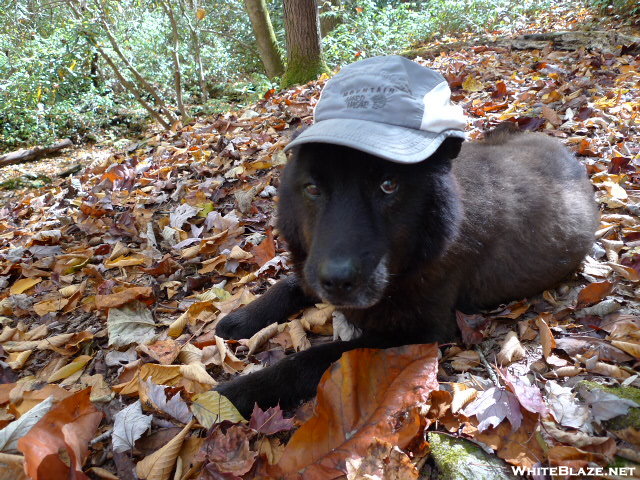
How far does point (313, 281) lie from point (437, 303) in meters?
0.84

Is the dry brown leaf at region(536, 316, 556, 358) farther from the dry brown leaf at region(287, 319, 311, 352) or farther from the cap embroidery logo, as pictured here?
the cap embroidery logo

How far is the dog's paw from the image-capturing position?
9.57ft

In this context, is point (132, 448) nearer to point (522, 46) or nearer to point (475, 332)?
point (475, 332)

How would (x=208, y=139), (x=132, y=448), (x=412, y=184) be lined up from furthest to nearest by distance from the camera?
(x=208, y=139)
(x=412, y=184)
(x=132, y=448)

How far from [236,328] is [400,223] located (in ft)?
4.39

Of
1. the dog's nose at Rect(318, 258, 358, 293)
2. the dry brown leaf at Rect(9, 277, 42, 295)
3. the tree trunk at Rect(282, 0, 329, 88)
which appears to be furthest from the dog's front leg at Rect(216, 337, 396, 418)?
the tree trunk at Rect(282, 0, 329, 88)

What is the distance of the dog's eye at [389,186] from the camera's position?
222 cm

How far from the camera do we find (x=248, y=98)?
11.0 metres

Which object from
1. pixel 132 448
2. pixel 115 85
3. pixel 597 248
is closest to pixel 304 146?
pixel 132 448

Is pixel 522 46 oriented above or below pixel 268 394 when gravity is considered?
above

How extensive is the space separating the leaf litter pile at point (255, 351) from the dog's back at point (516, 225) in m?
0.18

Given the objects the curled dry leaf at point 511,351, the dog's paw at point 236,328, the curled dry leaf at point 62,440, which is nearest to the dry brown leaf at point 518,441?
the curled dry leaf at point 511,351

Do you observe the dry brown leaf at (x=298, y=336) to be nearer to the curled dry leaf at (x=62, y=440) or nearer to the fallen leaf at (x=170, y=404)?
the fallen leaf at (x=170, y=404)

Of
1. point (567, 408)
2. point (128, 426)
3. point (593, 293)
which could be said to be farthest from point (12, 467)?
point (593, 293)
